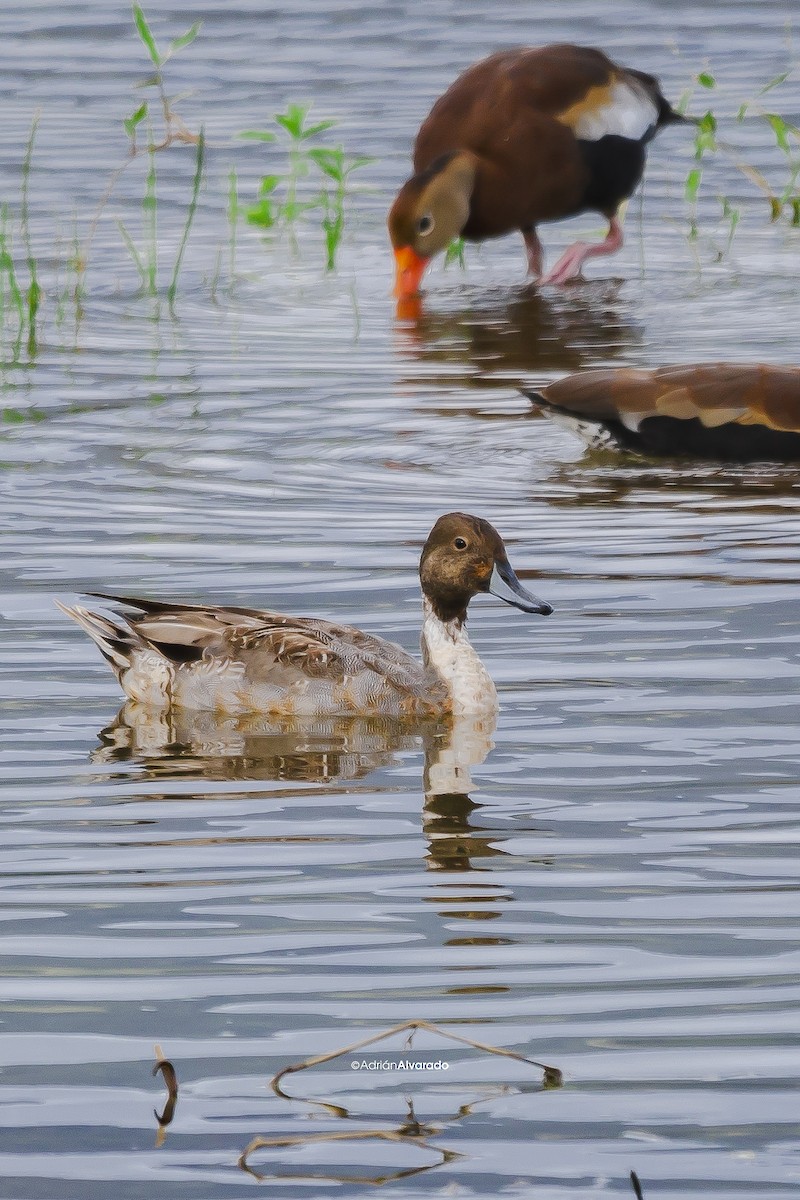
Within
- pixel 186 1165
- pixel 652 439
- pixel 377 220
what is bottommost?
pixel 186 1165

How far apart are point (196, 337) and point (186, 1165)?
28.2ft

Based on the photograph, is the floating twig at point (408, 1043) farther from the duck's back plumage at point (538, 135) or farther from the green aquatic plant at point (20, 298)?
the duck's back plumage at point (538, 135)

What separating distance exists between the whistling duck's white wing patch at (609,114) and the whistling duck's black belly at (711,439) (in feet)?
15.9

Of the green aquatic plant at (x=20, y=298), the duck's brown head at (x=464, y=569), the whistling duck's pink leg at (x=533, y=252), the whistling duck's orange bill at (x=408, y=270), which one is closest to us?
the duck's brown head at (x=464, y=569)

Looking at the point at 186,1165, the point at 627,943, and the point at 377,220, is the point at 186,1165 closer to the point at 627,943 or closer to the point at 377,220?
the point at 627,943

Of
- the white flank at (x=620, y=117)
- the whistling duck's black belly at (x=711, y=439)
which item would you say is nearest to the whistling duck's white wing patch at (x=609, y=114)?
the white flank at (x=620, y=117)

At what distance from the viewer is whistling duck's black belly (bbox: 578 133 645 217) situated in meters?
Result: 14.0

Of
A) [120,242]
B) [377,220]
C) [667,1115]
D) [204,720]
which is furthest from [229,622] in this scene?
[377,220]

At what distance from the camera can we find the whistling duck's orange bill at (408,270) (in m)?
13.3

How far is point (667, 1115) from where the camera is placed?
3.87m

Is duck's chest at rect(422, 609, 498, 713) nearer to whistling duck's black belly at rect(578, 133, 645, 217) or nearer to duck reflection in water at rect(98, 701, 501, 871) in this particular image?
duck reflection in water at rect(98, 701, 501, 871)

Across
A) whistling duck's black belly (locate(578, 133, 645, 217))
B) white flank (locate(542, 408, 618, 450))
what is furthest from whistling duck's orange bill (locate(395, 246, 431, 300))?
white flank (locate(542, 408, 618, 450))

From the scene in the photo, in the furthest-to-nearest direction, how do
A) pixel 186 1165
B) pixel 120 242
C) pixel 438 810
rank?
pixel 120 242 → pixel 438 810 → pixel 186 1165

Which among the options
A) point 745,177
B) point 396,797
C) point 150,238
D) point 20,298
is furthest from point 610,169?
point 396,797
